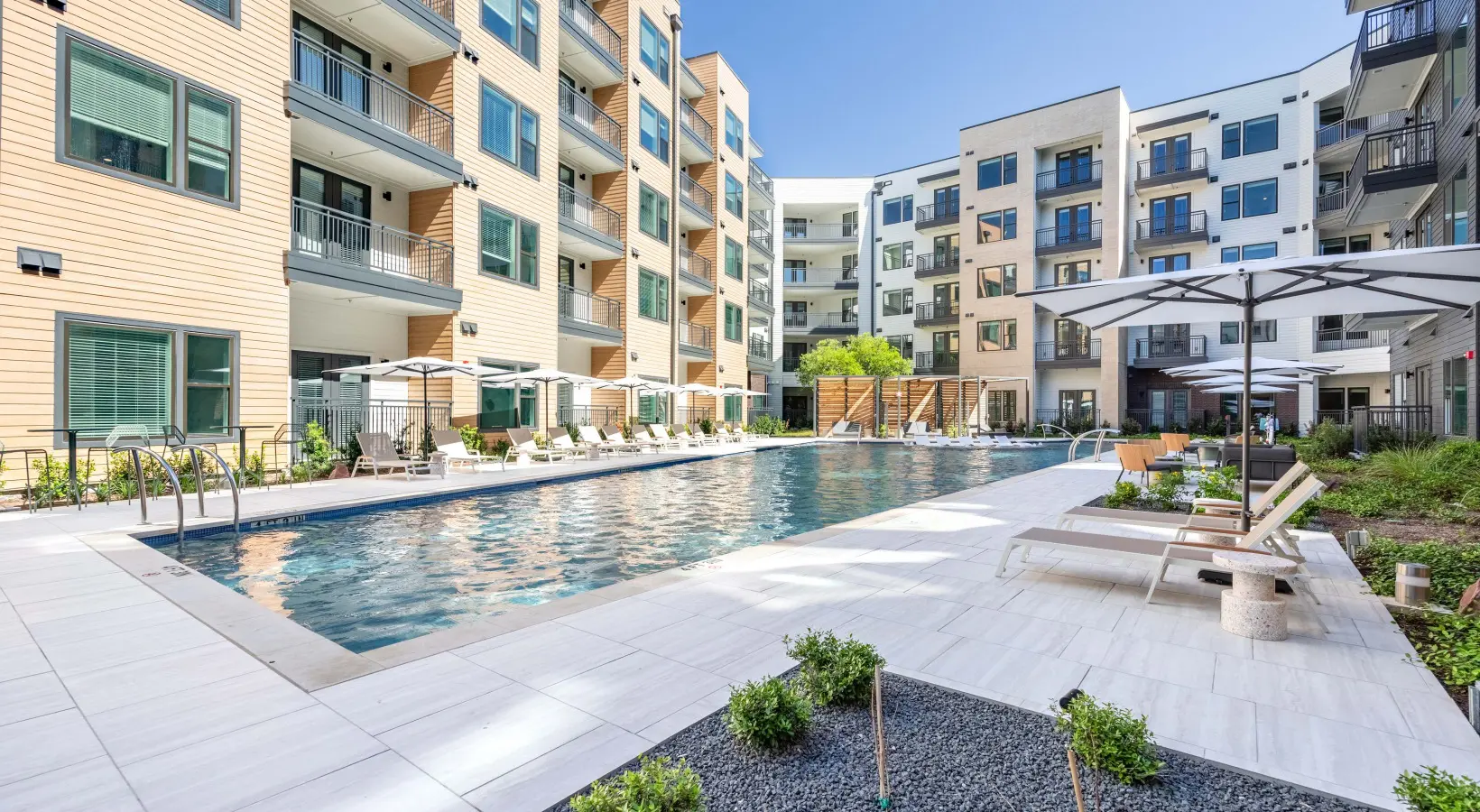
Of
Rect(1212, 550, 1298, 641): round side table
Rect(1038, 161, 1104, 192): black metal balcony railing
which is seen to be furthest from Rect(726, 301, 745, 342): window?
Rect(1212, 550, 1298, 641): round side table

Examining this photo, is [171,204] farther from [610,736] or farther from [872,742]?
[872,742]

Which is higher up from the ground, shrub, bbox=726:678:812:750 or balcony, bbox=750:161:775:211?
balcony, bbox=750:161:775:211

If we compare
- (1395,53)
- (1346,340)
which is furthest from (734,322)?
(1346,340)

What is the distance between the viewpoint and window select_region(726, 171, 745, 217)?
30.3 m

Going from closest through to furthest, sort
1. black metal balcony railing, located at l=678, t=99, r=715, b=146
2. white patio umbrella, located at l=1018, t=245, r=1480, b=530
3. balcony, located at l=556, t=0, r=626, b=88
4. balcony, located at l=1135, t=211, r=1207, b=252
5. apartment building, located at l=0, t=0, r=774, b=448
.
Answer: white patio umbrella, located at l=1018, t=245, r=1480, b=530
apartment building, located at l=0, t=0, r=774, b=448
balcony, located at l=556, t=0, r=626, b=88
black metal balcony railing, located at l=678, t=99, r=715, b=146
balcony, located at l=1135, t=211, r=1207, b=252

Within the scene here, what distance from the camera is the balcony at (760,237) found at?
33575 millimetres

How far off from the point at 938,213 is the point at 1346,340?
61.2ft

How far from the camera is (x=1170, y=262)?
30.6 metres

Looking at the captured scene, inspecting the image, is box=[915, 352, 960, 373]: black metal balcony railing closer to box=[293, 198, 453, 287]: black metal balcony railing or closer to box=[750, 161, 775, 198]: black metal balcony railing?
box=[750, 161, 775, 198]: black metal balcony railing

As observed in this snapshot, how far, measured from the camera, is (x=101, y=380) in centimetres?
979

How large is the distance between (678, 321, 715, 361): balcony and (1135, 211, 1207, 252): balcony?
19836 mm

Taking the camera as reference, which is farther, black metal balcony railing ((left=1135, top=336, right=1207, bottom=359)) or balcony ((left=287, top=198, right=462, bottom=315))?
black metal balcony railing ((left=1135, top=336, right=1207, bottom=359))

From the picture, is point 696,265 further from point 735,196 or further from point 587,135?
point 587,135

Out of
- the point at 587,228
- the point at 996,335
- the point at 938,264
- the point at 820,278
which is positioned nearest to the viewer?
the point at 587,228
